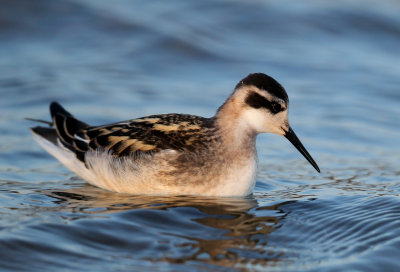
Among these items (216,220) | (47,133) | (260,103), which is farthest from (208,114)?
(216,220)

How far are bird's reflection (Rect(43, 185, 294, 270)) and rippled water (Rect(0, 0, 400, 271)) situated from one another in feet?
0.07

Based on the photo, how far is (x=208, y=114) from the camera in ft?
40.3

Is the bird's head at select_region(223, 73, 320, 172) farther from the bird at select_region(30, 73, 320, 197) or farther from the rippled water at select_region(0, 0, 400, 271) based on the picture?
the rippled water at select_region(0, 0, 400, 271)

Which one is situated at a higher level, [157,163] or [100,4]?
[100,4]

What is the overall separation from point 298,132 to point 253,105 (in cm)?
320

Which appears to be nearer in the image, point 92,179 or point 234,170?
point 234,170

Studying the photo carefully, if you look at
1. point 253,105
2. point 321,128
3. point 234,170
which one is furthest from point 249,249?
point 321,128

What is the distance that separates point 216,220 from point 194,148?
1.14m

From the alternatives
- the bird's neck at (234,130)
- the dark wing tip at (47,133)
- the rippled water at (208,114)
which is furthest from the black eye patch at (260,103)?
the dark wing tip at (47,133)

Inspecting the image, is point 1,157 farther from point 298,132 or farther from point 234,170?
point 298,132

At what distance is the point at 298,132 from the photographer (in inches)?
458

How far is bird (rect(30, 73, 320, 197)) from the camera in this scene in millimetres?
8328

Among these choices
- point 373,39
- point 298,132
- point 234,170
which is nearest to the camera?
point 234,170

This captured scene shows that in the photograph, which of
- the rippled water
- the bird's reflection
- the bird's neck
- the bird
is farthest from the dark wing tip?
the bird's neck
